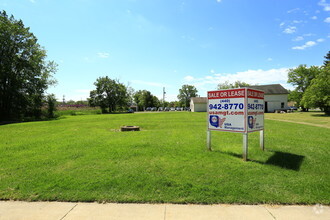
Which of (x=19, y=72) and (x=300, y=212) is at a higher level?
(x=19, y=72)

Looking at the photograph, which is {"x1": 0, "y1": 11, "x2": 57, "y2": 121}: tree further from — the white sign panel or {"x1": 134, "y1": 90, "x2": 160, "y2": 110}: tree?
{"x1": 134, "y1": 90, "x2": 160, "y2": 110}: tree

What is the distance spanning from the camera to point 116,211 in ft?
8.88

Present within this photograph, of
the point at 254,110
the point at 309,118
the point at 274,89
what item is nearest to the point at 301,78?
the point at 274,89

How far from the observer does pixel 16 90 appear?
87.0 feet

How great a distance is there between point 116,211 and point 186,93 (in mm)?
93484

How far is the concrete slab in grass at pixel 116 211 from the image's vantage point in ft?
8.39

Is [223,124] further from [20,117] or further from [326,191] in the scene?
[20,117]

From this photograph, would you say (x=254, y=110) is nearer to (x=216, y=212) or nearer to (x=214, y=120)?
(x=214, y=120)

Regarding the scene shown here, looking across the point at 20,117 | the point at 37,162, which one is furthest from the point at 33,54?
the point at 37,162

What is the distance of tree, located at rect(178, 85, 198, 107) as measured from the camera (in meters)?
93.7

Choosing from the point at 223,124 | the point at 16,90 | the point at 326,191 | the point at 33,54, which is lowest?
the point at 326,191

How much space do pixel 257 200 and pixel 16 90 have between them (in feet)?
114

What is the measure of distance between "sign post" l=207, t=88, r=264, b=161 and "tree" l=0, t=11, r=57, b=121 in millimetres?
32576

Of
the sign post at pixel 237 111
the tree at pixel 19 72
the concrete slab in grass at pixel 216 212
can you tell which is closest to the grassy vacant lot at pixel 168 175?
the concrete slab in grass at pixel 216 212
